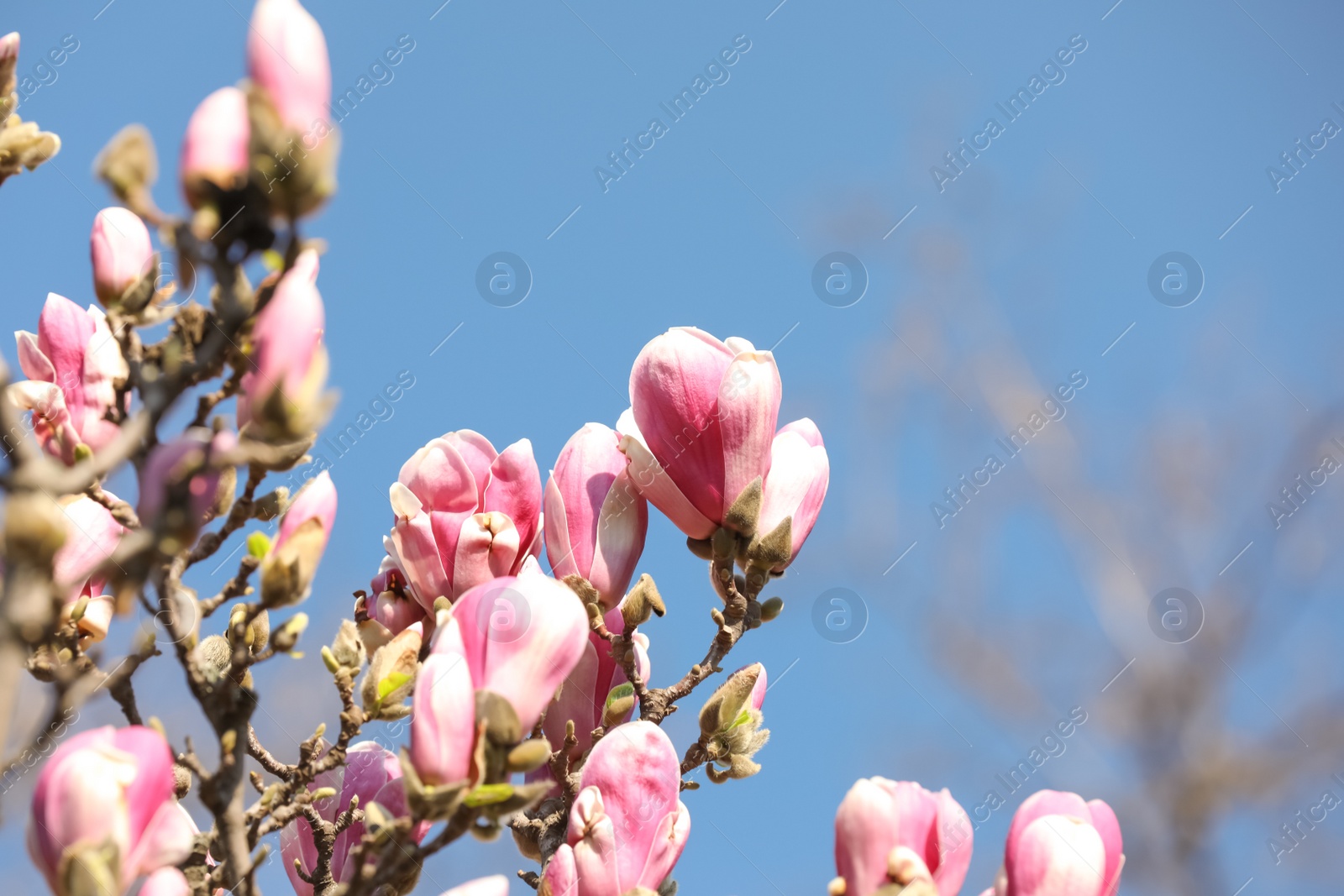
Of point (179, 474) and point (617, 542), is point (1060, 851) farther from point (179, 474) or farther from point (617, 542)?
point (179, 474)

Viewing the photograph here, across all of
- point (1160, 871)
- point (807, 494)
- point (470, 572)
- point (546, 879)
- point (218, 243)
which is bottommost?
point (1160, 871)

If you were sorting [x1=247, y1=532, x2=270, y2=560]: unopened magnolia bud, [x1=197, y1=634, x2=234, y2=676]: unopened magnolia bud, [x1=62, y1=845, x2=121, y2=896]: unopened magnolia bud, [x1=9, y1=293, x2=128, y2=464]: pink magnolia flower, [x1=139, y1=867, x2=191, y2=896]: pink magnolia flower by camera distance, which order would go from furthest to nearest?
[x1=9, y1=293, x2=128, y2=464]: pink magnolia flower → [x1=197, y1=634, x2=234, y2=676]: unopened magnolia bud → [x1=247, y1=532, x2=270, y2=560]: unopened magnolia bud → [x1=139, y1=867, x2=191, y2=896]: pink magnolia flower → [x1=62, y1=845, x2=121, y2=896]: unopened magnolia bud

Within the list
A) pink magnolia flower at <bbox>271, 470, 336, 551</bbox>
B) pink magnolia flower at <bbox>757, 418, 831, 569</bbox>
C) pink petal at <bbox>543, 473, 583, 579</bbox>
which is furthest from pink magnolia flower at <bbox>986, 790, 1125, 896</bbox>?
pink magnolia flower at <bbox>271, 470, 336, 551</bbox>

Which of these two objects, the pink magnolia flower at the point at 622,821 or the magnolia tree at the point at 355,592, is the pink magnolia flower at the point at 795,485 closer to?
the magnolia tree at the point at 355,592

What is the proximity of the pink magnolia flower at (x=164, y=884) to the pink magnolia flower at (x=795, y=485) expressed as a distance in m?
0.70

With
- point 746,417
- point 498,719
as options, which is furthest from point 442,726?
point 746,417

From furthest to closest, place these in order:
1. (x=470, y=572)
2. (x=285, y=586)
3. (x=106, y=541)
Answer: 1. (x=470, y=572)
2. (x=106, y=541)
3. (x=285, y=586)

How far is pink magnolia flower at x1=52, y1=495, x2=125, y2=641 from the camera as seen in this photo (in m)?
1.10

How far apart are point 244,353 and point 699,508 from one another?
62 cm

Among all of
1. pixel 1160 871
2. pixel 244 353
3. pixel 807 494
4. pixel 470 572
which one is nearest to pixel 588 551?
pixel 470 572

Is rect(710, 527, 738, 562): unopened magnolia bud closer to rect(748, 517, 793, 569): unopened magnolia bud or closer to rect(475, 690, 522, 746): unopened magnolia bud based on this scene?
rect(748, 517, 793, 569): unopened magnolia bud

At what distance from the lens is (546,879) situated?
1.08 metres

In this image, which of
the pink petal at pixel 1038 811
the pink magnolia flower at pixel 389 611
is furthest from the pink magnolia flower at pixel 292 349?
the pink petal at pixel 1038 811

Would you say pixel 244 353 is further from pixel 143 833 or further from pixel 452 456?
pixel 452 456
